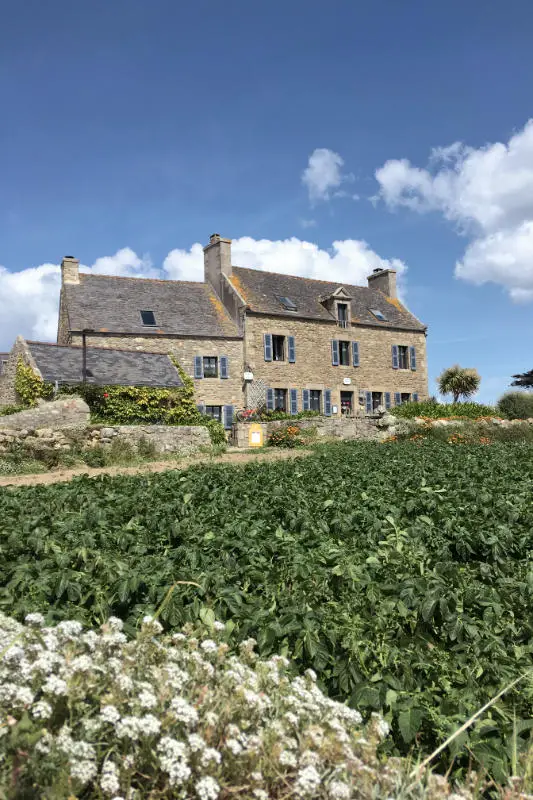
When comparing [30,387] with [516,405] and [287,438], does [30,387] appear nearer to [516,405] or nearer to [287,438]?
[287,438]

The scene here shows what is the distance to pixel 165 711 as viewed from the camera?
2020 mm

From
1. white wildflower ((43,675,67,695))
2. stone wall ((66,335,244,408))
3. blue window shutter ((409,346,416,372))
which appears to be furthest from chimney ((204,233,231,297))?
white wildflower ((43,675,67,695))

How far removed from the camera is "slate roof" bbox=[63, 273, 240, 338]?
25906 mm

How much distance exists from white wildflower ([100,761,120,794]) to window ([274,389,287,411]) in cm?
2665

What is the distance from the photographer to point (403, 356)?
3338 cm

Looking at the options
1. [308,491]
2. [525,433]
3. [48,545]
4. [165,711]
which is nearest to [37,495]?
[48,545]

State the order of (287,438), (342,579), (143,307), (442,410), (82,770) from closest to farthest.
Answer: (82,770), (342,579), (287,438), (442,410), (143,307)

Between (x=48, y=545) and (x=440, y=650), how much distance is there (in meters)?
3.15

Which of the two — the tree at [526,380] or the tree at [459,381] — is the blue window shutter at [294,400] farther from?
the tree at [526,380]

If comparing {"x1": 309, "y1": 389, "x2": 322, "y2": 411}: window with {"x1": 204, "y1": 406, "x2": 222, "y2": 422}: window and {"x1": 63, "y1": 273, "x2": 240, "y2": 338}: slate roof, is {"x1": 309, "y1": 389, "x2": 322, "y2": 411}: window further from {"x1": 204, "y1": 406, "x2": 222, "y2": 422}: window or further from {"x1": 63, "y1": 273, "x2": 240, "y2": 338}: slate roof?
{"x1": 63, "y1": 273, "x2": 240, "y2": 338}: slate roof

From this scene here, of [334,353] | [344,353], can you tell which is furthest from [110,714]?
[344,353]

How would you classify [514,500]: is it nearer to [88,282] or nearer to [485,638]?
[485,638]

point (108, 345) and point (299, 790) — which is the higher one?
point (108, 345)

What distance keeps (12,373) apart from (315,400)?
14.5 m
